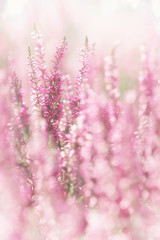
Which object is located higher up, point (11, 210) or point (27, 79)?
point (27, 79)

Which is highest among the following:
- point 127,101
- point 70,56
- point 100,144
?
point 70,56

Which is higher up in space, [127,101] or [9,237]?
[127,101]

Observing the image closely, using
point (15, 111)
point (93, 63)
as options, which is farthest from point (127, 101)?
point (15, 111)

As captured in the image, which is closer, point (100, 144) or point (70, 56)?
point (100, 144)

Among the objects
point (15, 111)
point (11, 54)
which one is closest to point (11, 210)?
point (15, 111)

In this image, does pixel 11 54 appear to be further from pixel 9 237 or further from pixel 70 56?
pixel 9 237

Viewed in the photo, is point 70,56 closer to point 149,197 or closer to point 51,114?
point 51,114
